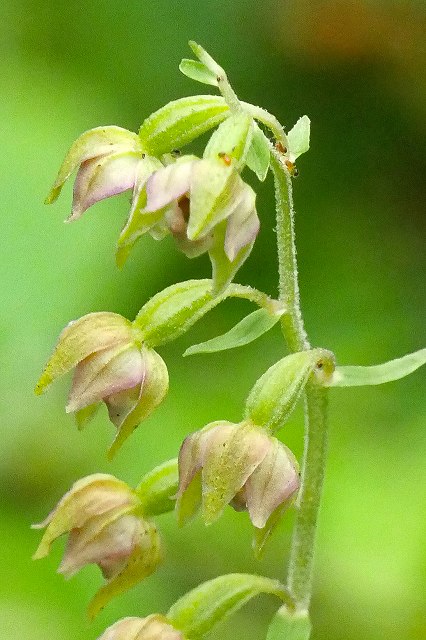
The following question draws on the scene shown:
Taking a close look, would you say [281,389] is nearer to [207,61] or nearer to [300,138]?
[300,138]

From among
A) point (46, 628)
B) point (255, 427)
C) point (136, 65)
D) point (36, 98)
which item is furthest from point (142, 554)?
point (136, 65)

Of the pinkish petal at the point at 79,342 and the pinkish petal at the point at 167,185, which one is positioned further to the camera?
the pinkish petal at the point at 79,342

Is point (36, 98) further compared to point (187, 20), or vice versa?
point (187, 20)

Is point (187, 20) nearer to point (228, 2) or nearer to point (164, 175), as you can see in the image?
point (228, 2)

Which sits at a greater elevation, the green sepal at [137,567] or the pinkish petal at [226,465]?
the pinkish petal at [226,465]

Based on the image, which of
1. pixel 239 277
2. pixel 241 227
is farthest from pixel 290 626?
pixel 239 277

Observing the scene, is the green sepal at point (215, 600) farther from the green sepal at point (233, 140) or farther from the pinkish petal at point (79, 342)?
the green sepal at point (233, 140)

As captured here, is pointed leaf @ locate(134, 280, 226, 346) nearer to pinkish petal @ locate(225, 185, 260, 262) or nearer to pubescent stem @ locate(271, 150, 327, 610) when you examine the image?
pubescent stem @ locate(271, 150, 327, 610)

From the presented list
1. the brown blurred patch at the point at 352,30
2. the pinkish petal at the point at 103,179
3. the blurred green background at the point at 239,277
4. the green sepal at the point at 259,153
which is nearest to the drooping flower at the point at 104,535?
the pinkish petal at the point at 103,179
